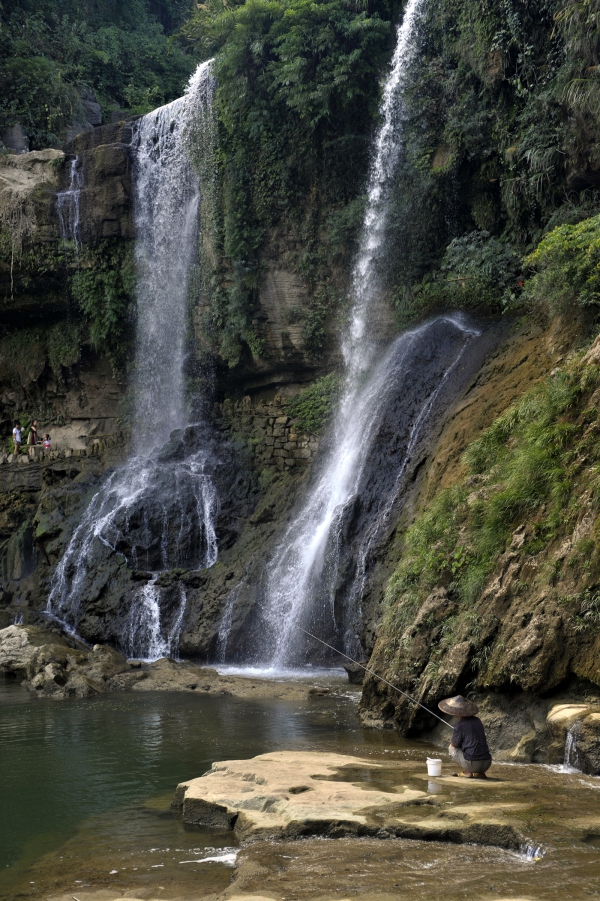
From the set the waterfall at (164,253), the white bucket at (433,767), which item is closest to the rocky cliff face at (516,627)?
the white bucket at (433,767)

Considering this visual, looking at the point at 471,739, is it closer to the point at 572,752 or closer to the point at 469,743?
the point at 469,743

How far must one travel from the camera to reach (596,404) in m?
9.53

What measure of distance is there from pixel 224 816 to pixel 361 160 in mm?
17337

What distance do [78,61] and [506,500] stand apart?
27.5 metres

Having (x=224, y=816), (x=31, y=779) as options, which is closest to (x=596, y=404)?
(x=224, y=816)

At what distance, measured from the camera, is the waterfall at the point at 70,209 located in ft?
79.7

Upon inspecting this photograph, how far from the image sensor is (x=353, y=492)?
16.5 m

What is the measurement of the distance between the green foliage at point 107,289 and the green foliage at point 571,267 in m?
14.2

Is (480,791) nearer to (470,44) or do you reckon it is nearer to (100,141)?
(470,44)

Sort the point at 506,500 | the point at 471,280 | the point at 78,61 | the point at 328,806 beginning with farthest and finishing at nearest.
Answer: the point at 78,61, the point at 471,280, the point at 506,500, the point at 328,806

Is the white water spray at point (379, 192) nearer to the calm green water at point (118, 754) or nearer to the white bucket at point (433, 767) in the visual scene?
the calm green water at point (118, 754)

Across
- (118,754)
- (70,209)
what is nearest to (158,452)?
(70,209)

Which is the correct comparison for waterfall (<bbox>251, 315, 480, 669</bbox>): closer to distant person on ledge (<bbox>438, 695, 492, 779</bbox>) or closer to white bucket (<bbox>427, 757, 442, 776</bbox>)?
Result: distant person on ledge (<bbox>438, 695, 492, 779</bbox>)

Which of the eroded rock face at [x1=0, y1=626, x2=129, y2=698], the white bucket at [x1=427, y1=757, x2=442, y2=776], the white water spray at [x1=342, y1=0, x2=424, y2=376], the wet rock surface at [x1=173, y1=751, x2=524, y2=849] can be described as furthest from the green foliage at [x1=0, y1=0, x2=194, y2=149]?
the white bucket at [x1=427, y1=757, x2=442, y2=776]
